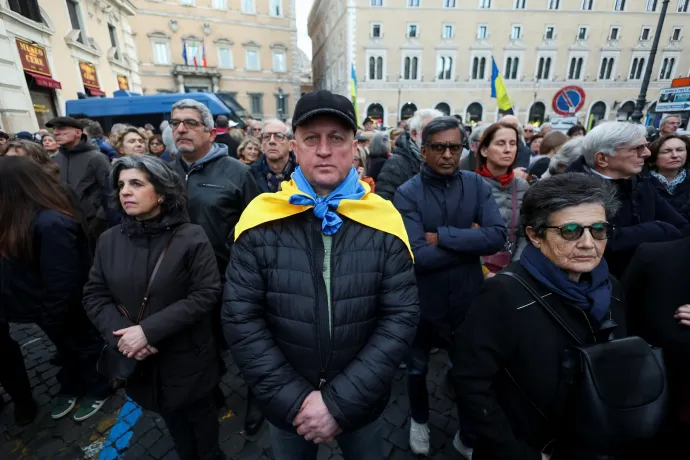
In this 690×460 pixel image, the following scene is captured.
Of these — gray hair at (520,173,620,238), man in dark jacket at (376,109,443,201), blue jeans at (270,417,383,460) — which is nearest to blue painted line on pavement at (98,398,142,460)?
blue jeans at (270,417,383,460)

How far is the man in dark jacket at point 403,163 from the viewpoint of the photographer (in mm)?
3384

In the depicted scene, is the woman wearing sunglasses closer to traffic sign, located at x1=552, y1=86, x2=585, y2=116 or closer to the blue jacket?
the blue jacket

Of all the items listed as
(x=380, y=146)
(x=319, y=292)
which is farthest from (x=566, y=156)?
(x=319, y=292)

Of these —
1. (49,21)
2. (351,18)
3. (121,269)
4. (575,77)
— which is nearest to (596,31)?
(575,77)

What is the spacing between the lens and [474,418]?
151 centimetres

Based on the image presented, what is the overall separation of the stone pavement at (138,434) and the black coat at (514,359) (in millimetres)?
1185

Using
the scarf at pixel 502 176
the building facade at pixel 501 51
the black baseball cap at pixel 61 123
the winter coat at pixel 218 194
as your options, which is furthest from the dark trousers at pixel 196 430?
the building facade at pixel 501 51

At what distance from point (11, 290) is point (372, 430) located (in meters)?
2.83

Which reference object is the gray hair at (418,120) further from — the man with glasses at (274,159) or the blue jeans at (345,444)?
the blue jeans at (345,444)

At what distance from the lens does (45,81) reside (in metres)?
11.0

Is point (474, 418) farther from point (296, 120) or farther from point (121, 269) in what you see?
point (121, 269)

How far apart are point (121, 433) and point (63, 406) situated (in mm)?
666

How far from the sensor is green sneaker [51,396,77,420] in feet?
9.13

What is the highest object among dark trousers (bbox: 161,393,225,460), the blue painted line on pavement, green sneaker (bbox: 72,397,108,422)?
dark trousers (bbox: 161,393,225,460)
